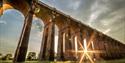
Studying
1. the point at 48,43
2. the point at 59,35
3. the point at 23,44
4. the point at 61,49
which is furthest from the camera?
the point at 59,35

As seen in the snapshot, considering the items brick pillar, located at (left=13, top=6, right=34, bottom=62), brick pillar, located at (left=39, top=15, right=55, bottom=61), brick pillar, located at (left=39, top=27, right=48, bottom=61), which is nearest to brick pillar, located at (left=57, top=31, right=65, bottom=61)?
brick pillar, located at (left=39, top=15, right=55, bottom=61)

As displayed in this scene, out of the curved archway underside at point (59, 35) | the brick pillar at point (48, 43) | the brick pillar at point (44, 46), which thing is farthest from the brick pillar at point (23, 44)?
the brick pillar at point (44, 46)

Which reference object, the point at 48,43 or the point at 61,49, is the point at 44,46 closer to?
the point at 48,43

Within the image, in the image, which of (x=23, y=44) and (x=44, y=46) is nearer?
(x=23, y=44)

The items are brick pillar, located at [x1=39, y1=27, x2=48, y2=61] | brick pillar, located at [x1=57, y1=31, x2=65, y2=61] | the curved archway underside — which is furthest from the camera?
brick pillar, located at [x1=57, y1=31, x2=65, y2=61]

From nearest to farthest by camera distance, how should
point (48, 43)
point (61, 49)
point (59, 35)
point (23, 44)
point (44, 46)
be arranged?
point (23, 44) < point (48, 43) < point (44, 46) < point (61, 49) < point (59, 35)

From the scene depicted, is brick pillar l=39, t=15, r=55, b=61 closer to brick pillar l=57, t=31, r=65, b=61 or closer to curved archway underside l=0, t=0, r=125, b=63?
curved archway underside l=0, t=0, r=125, b=63

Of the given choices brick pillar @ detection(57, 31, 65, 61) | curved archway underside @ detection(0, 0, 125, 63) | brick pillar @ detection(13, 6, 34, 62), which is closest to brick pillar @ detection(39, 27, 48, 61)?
curved archway underside @ detection(0, 0, 125, 63)

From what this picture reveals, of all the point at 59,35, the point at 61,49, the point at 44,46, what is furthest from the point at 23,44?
the point at 59,35

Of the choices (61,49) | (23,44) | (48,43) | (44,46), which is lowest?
(61,49)

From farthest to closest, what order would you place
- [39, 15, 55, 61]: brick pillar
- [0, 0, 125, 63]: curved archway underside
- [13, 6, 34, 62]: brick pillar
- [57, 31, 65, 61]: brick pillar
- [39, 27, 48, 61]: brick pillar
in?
[57, 31, 65, 61]: brick pillar → [39, 27, 48, 61]: brick pillar → [39, 15, 55, 61]: brick pillar → [0, 0, 125, 63]: curved archway underside → [13, 6, 34, 62]: brick pillar

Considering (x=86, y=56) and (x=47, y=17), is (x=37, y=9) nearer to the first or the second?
(x=47, y=17)

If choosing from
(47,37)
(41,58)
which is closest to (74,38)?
(47,37)

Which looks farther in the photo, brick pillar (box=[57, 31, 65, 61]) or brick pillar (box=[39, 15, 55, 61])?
brick pillar (box=[57, 31, 65, 61])
